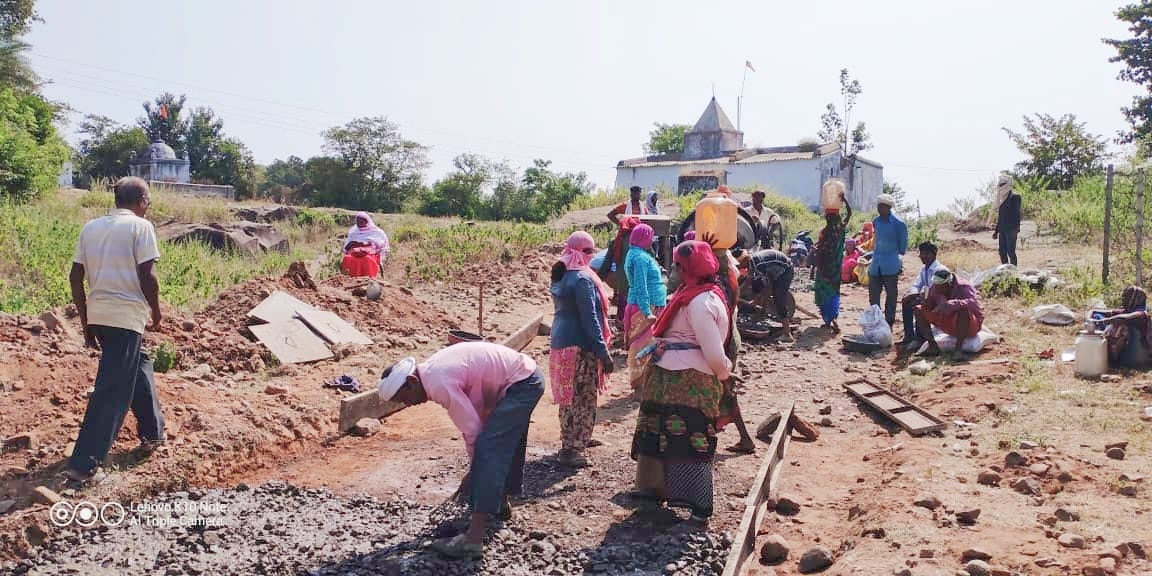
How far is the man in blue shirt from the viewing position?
32.3 feet

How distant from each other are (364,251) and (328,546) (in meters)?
8.65

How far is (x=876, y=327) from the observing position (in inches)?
396

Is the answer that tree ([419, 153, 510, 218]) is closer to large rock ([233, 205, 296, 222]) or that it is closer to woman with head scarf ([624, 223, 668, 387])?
large rock ([233, 205, 296, 222])

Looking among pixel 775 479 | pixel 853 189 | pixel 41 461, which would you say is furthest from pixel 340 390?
pixel 853 189

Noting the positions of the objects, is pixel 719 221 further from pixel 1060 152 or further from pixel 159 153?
pixel 159 153

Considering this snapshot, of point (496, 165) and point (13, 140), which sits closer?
point (13, 140)

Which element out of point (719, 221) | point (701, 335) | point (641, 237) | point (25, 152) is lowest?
point (701, 335)

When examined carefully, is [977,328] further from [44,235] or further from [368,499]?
[44,235]

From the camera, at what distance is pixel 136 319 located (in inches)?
204

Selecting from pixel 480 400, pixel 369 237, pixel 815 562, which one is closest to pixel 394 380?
pixel 480 400

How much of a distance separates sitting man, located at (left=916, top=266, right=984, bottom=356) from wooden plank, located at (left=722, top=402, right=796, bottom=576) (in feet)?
12.0

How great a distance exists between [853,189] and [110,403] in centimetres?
3849

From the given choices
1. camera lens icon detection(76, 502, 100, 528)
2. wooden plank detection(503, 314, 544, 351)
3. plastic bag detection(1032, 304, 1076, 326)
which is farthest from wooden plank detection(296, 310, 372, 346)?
plastic bag detection(1032, 304, 1076, 326)

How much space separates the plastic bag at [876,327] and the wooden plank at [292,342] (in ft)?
20.5
